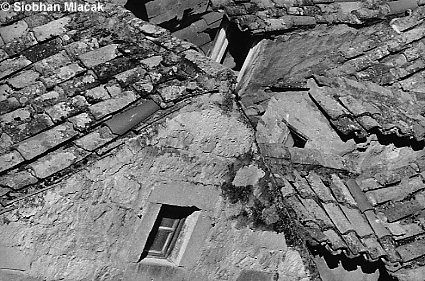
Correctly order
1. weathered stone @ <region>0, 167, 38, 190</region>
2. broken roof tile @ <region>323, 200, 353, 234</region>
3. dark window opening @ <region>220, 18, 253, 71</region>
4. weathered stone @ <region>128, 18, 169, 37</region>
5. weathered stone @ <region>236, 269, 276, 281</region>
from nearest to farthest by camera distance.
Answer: weathered stone @ <region>0, 167, 38, 190</region>
weathered stone @ <region>128, 18, 169, 37</region>
weathered stone @ <region>236, 269, 276, 281</region>
broken roof tile @ <region>323, 200, 353, 234</region>
dark window opening @ <region>220, 18, 253, 71</region>

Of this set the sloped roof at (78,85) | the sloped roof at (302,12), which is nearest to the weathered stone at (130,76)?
the sloped roof at (78,85)

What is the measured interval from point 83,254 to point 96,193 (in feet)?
1.53

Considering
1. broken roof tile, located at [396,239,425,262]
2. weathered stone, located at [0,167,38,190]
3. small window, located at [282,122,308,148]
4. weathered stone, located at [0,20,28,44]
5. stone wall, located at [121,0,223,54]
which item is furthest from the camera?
stone wall, located at [121,0,223,54]

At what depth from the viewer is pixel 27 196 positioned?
4.69 meters

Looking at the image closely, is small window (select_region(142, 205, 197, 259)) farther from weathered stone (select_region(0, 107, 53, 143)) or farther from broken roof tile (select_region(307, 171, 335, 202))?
broken roof tile (select_region(307, 171, 335, 202))

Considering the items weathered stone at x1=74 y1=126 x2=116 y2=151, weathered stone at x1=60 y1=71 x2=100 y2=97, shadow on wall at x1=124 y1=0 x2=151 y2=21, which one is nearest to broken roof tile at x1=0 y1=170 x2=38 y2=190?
weathered stone at x1=74 y1=126 x2=116 y2=151

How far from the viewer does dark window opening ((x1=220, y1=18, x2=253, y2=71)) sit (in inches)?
280

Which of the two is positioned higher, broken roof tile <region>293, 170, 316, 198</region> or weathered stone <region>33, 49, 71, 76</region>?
broken roof tile <region>293, 170, 316, 198</region>

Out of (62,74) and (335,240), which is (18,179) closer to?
(62,74)

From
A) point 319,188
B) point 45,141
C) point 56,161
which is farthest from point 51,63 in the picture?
point 319,188

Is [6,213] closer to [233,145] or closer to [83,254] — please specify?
[83,254]

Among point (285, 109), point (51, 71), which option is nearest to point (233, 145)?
point (51, 71)

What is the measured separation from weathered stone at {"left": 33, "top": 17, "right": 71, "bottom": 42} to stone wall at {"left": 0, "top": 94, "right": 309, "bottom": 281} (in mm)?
1135

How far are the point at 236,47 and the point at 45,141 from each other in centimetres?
291
